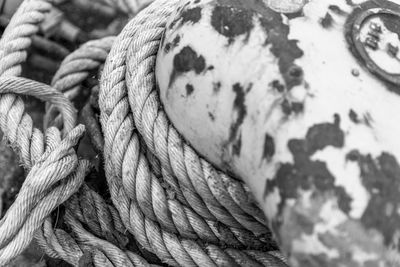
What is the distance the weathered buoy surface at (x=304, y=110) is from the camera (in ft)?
2.41

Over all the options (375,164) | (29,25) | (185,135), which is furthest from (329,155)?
(29,25)

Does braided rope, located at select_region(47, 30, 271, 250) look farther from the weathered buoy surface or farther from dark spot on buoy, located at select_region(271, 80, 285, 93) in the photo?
dark spot on buoy, located at select_region(271, 80, 285, 93)

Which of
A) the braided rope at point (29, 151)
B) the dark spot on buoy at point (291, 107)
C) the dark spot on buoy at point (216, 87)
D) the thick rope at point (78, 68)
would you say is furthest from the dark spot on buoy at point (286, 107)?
the thick rope at point (78, 68)

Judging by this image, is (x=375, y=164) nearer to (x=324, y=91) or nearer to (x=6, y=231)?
(x=324, y=91)

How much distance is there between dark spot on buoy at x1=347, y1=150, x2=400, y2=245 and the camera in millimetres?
733

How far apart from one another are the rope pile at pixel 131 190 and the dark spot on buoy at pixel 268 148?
116mm

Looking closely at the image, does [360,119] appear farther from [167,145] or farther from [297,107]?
[167,145]

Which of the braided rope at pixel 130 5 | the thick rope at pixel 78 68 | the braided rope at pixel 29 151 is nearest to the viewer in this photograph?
the braided rope at pixel 29 151

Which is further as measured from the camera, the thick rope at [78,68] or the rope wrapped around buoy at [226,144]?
the thick rope at [78,68]

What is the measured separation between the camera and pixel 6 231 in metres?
0.94

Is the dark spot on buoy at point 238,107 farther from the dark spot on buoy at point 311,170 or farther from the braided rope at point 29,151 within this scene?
the braided rope at point 29,151

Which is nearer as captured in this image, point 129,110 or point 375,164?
point 375,164

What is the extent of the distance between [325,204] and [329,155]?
0.19 feet

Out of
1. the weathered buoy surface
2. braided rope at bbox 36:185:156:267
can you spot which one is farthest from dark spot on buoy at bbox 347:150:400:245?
braided rope at bbox 36:185:156:267
